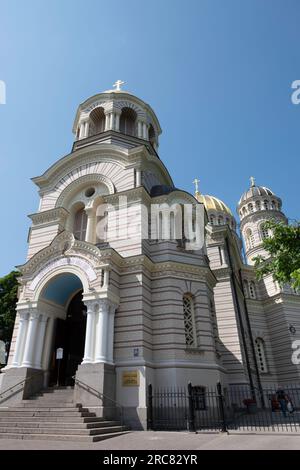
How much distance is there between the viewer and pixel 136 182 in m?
20.4

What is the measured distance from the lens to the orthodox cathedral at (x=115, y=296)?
14994 millimetres

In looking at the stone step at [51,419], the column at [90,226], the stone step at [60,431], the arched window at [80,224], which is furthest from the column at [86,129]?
the stone step at [60,431]

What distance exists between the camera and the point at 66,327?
18.8 meters

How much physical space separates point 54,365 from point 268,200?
33.0 m

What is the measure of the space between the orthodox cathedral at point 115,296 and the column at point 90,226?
0.06 m

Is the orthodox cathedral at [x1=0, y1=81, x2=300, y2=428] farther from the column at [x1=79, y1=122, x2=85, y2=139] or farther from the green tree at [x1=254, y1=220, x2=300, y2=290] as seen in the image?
the green tree at [x1=254, y1=220, x2=300, y2=290]

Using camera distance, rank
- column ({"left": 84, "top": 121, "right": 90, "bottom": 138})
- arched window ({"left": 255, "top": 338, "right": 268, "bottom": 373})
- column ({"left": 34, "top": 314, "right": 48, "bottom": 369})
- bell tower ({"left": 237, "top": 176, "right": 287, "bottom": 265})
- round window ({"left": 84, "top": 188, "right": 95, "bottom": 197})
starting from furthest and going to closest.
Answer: bell tower ({"left": 237, "top": 176, "right": 287, "bottom": 265}), arched window ({"left": 255, "top": 338, "right": 268, "bottom": 373}), column ({"left": 84, "top": 121, "right": 90, "bottom": 138}), round window ({"left": 84, "top": 188, "right": 95, "bottom": 197}), column ({"left": 34, "top": 314, "right": 48, "bottom": 369})

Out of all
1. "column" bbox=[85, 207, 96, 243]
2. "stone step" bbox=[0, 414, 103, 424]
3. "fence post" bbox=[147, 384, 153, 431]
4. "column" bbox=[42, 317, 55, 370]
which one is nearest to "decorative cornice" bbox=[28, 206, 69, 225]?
"column" bbox=[85, 207, 96, 243]

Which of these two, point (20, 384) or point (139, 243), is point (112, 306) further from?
point (20, 384)

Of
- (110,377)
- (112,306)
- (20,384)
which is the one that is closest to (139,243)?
(112,306)

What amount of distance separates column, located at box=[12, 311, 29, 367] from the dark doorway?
6.75 ft

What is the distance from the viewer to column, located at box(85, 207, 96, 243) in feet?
65.6

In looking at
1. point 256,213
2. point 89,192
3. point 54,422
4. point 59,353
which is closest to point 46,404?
point 54,422
